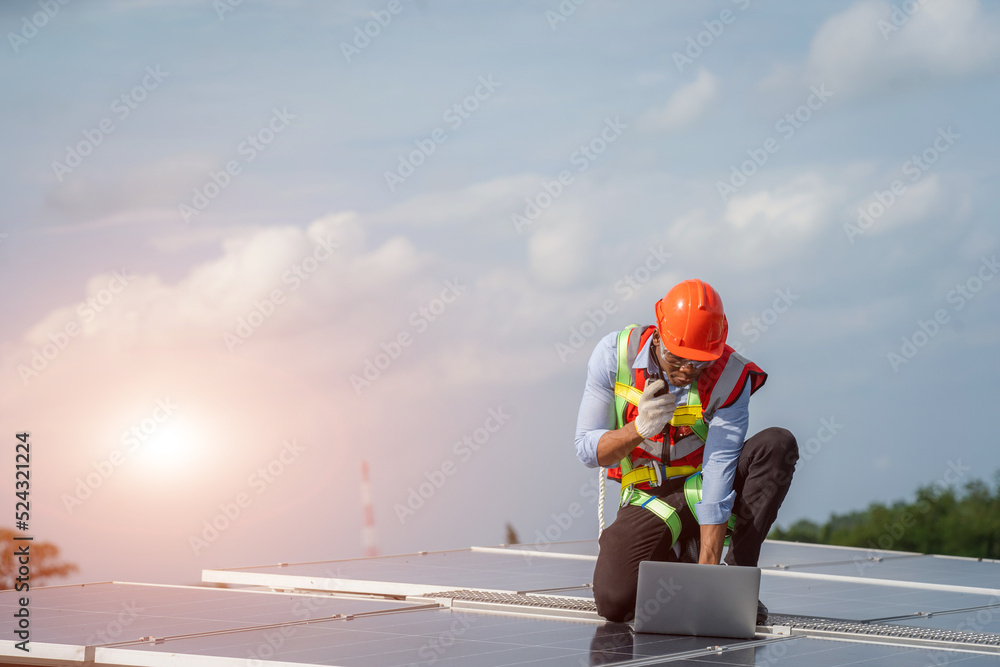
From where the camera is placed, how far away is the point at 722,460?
514cm

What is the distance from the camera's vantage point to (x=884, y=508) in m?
20.5

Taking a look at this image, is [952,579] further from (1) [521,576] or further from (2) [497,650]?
(2) [497,650]

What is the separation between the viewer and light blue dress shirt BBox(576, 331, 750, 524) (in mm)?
5113

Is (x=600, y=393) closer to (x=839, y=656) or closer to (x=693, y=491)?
(x=693, y=491)

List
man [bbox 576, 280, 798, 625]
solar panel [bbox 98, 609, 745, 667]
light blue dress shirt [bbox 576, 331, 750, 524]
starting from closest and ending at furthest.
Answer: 1. solar panel [bbox 98, 609, 745, 667]
2. man [bbox 576, 280, 798, 625]
3. light blue dress shirt [bbox 576, 331, 750, 524]

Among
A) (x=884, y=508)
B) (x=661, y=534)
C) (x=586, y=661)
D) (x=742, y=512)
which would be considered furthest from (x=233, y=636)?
(x=884, y=508)

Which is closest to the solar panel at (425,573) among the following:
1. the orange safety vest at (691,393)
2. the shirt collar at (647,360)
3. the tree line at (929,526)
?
the orange safety vest at (691,393)

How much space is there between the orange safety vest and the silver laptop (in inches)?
28.0

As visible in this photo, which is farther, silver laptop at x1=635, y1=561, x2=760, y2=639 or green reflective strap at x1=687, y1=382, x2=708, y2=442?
green reflective strap at x1=687, y1=382, x2=708, y2=442

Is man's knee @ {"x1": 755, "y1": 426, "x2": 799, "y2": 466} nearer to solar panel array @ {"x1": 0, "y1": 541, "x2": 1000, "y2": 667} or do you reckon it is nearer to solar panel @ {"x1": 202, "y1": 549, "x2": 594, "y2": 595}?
solar panel array @ {"x1": 0, "y1": 541, "x2": 1000, "y2": 667}

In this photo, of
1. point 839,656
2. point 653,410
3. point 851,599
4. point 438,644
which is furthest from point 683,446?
point 851,599

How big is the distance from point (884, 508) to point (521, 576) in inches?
591

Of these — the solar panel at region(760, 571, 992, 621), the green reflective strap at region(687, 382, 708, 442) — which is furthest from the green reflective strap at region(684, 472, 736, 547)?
the solar panel at region(760, 571, 992, 621)

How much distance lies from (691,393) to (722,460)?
0.33m
